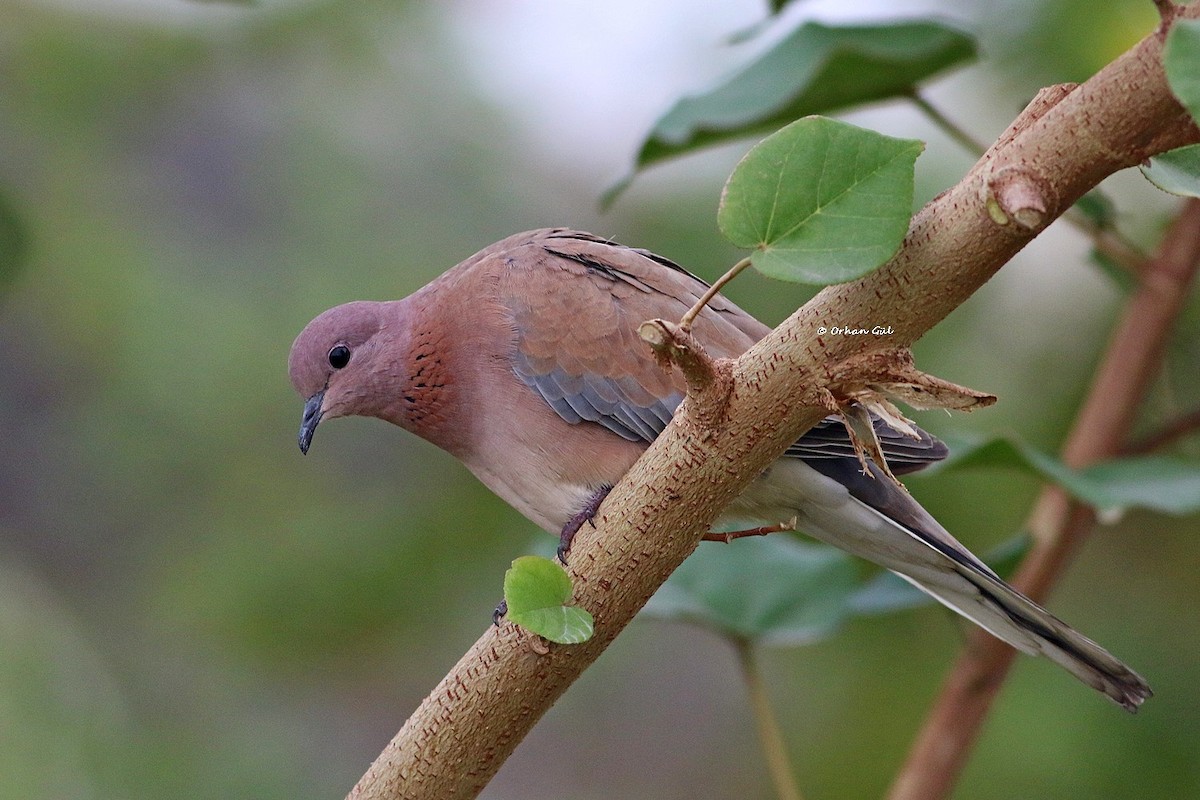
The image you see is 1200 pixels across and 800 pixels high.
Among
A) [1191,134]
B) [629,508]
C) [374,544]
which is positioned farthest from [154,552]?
[1191,134]

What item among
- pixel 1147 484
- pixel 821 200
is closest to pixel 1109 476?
pixel 1147 484

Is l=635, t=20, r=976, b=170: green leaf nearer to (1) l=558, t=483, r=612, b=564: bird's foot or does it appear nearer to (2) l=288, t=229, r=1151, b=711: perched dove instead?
(2) l=288, t=229, r=1151, b=711: perched dove

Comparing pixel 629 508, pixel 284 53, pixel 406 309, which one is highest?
pixel 284 53

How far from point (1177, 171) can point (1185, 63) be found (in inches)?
7.2

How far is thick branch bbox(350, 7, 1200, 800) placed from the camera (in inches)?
36.8

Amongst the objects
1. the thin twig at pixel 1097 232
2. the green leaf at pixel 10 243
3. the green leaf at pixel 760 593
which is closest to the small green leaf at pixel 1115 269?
the thin twig at pixel 1097 232

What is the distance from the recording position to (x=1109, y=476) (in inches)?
76.5

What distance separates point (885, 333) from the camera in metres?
1.06

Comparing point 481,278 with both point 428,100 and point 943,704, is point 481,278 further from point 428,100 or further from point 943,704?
point 428,100

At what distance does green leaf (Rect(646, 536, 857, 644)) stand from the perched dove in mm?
248

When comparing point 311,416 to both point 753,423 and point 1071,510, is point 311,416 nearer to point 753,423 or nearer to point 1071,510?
point 753,423

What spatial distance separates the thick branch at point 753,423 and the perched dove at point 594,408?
47cm

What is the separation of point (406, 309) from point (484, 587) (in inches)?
49.1

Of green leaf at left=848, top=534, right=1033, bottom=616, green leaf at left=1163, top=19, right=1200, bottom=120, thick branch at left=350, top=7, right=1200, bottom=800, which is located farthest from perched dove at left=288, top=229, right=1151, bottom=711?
green leaf at left=1163, top=19, right=1200, bottom=120
